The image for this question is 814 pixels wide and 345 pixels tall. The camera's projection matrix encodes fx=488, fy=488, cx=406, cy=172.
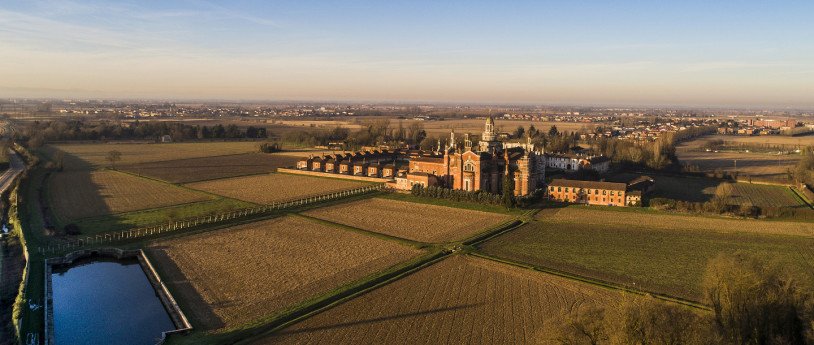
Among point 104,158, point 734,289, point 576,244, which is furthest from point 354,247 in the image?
point 104,158

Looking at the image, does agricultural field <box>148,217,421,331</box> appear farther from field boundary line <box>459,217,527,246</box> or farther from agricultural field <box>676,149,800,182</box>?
agricultural field <box>676,149,800,182</box>

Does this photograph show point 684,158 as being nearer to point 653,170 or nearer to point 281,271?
point 653,170

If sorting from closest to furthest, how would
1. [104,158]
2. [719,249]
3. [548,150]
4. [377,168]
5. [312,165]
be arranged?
[719,249] < [377,168] < [312,165] < [104,158] < [548,150]

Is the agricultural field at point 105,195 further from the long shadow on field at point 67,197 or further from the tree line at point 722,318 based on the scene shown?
the tree line at point 722,318

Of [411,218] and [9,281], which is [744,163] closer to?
[411,218]

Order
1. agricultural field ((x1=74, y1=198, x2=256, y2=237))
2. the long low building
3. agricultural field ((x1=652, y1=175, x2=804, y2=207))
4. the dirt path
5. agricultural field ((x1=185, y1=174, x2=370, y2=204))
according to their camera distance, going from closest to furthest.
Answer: the dirt path < agricultural field ((x1=74, y1=198, x2=256, y2=237)) < the long low building < agricultural field ((x1=652, y1=175, x2=804, y2=207)) < agricultural field ((x1=185, y1=174, x2=370, y2=204))

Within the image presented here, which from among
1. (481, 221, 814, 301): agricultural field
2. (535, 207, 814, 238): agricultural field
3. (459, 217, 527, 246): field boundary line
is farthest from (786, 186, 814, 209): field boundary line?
(459, 217, 527, 246): field boundary line
